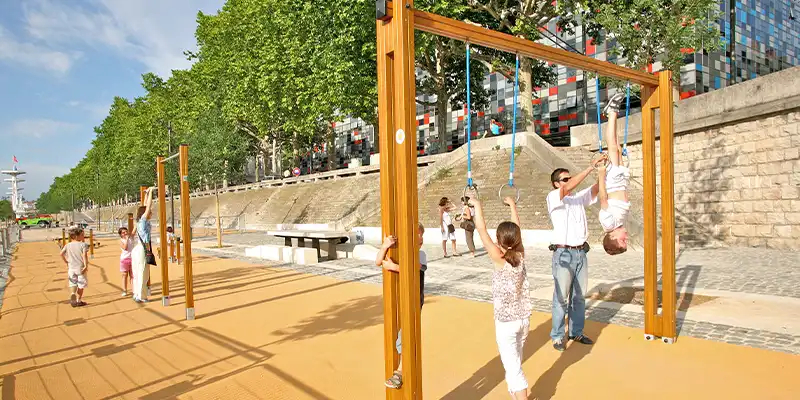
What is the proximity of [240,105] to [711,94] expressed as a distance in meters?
32.5

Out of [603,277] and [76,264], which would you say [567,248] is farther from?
[76,264]

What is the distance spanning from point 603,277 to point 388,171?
7.44m

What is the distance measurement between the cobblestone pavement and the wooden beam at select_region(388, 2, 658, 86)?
3.09m

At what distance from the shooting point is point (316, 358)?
5.32 m

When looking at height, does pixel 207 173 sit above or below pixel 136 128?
below

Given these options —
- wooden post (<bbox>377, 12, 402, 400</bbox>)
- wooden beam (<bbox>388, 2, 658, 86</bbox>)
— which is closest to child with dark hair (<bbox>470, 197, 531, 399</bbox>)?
wooden post (<bbox>377, 12, 402, 400</bbox>)

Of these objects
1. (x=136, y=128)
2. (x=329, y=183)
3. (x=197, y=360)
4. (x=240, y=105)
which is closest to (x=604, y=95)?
(x=329, y=183)

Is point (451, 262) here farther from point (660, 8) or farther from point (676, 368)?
point (660, 8)

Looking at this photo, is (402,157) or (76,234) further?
(76,234)

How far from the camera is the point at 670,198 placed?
562 centimetres

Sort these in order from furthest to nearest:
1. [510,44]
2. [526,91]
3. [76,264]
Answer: [526,91] → [76,264] → [510,44]

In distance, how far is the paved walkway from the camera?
430cm

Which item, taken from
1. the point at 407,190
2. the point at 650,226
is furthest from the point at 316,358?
the point at 650,226

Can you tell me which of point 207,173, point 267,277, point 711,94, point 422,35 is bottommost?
point 267,277
